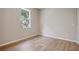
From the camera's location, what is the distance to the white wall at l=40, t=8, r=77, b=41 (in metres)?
1.87

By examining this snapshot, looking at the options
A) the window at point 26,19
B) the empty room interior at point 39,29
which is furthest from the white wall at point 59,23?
the window at point 26,19

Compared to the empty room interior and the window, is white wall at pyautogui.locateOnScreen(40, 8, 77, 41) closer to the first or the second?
the empty room interior

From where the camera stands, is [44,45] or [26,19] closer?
[44,45]

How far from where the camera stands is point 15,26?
2078mm

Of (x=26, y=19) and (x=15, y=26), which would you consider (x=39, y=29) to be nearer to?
(x=26, y=19)

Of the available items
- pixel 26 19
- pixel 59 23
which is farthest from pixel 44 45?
pixel 26 19

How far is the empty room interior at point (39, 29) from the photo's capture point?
6.11ft

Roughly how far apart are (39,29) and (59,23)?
478 millimetres
